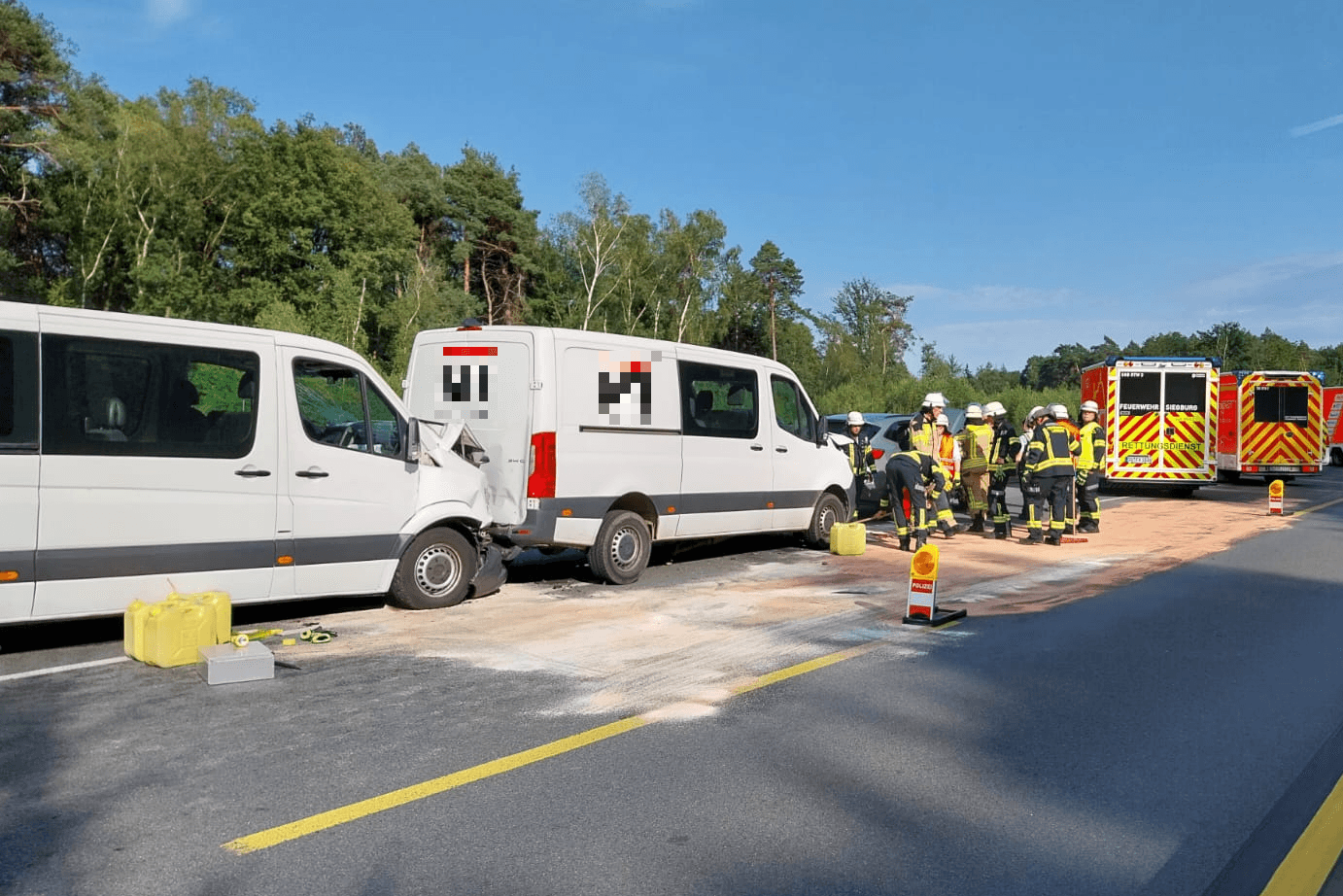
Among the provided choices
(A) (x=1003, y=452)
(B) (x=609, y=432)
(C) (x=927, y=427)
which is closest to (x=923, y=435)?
(C) (x=927, y=427)

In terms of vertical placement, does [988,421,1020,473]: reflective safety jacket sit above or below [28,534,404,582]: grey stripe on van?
above

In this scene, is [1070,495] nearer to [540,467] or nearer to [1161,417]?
[540,467]

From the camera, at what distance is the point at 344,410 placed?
797 centimetres

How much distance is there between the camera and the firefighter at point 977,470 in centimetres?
1492

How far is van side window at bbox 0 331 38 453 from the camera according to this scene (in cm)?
630

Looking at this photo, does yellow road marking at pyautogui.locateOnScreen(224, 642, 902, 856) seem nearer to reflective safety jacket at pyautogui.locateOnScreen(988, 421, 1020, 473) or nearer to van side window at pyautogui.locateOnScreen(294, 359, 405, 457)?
van side window at pyautogui.locateOnScreen(294, 359, 405, 457)

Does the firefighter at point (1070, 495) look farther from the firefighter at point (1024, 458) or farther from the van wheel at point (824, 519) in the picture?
the van wheel at point (824, 519)

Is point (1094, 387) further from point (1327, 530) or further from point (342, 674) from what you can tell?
point (342, 674)

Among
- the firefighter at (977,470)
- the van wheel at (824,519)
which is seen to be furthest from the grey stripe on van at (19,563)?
the firefighter at (977,470)

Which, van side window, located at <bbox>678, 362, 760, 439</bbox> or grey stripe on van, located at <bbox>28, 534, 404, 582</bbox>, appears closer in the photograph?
grey stripe on van, located at <bbox>28, 534, 404, 582</bbox>

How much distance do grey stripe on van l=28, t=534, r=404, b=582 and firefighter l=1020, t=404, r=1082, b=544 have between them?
886cm

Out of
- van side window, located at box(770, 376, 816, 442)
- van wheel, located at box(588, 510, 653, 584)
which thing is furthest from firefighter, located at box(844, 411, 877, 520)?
van wheel, located at box(588, 510, 653, 584)

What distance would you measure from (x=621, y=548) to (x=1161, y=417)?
51.5 ft

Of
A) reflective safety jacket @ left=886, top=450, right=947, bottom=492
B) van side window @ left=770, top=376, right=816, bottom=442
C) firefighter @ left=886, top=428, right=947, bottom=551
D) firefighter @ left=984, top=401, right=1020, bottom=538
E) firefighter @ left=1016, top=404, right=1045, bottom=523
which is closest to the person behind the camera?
van side window @ left=770, top=376, right=816, bottom=442
